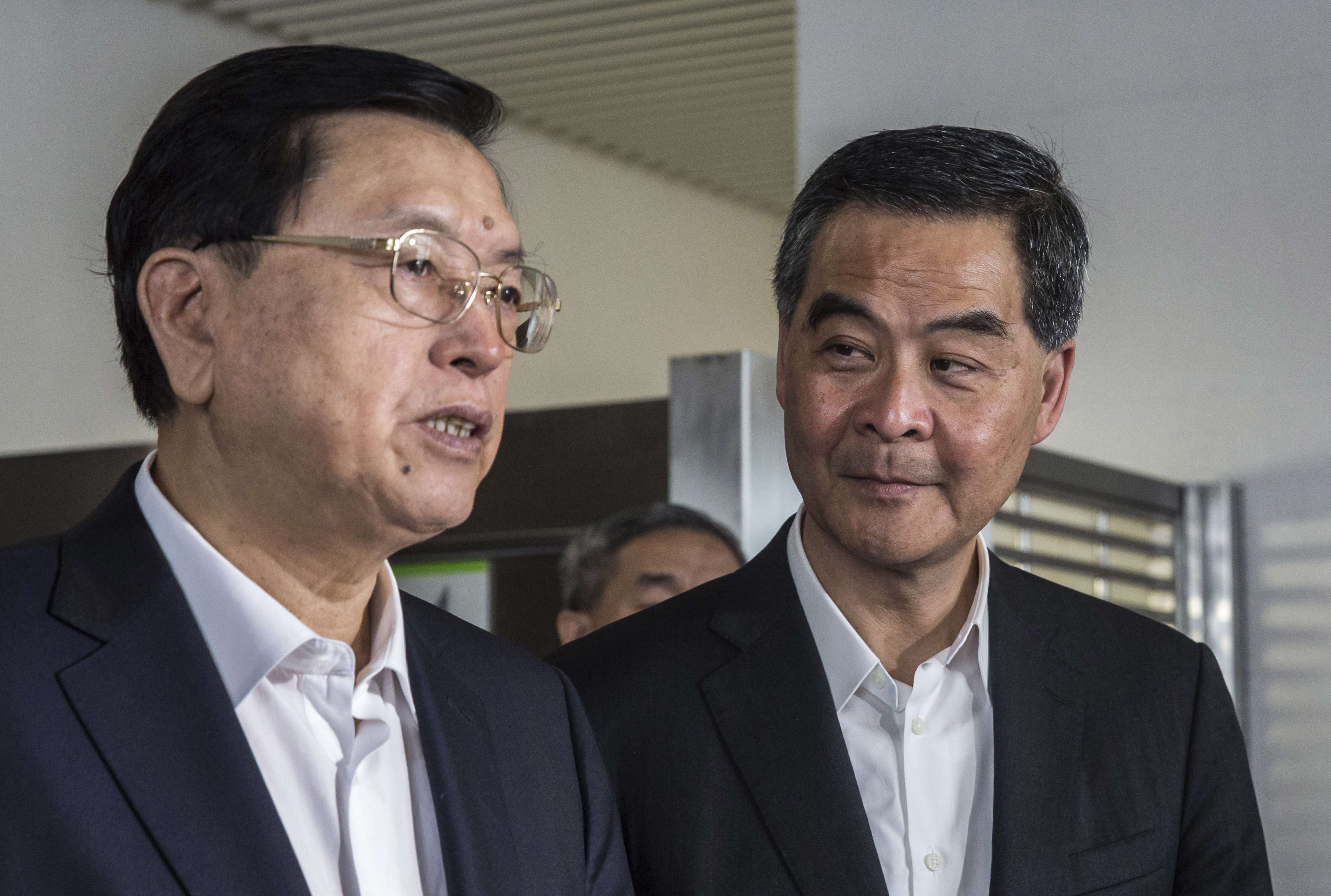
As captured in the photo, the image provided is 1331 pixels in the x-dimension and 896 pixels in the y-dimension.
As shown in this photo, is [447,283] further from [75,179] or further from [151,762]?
[75,179]

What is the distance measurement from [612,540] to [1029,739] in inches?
73.1

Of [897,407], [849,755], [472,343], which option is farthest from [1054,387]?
[472,343]

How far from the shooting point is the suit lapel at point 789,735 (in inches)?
71.9

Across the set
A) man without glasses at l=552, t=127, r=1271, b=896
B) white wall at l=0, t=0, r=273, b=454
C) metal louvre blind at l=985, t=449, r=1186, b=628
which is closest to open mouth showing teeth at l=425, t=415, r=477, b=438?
man without glasses at l=552, t=127, r=1271, b=896

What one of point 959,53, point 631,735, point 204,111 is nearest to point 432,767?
point 631,735

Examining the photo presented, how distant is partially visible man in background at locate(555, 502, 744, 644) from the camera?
11.8 ft

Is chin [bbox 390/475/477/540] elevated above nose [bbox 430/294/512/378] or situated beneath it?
situated beneath

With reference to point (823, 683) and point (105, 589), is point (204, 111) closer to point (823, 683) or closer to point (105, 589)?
point (105, 589)

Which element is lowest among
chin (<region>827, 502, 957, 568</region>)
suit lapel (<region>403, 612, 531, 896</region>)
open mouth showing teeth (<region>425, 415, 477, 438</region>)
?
suit lapel (<region>403, 612, 531, 896</region>)

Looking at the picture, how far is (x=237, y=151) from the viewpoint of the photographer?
5.21 feet

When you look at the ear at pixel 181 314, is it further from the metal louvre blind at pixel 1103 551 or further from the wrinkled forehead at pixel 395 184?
the metal louvre blind at pixel 1103 551

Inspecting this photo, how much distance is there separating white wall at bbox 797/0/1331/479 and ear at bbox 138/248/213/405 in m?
2.93

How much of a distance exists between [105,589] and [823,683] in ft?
2.93

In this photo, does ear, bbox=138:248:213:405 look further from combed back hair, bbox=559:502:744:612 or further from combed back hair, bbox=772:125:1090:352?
combed back hair, bbox=559:502:744:612
